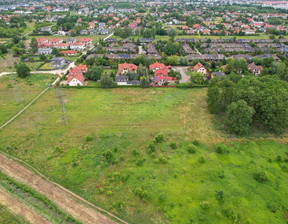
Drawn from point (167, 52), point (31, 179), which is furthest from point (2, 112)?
point (167, 52)

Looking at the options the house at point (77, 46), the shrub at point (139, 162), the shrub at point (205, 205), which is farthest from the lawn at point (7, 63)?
the shrub at point (205, 205)

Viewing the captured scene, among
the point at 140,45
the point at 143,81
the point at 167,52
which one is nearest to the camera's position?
the point at 143,81

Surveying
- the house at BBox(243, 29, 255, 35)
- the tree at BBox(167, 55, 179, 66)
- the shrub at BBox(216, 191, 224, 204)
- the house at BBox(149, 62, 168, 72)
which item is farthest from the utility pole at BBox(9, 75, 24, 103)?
the house at BBox(243, 29, 255, 35)

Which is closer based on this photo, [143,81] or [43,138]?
[43,138]

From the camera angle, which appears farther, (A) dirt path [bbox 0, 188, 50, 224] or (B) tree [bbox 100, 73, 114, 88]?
(B) tree [bbox 100, 73, 114, 88]

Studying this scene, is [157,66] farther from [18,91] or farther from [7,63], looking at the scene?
[7,63]

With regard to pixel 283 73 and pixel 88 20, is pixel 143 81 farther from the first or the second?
pixel 88 20

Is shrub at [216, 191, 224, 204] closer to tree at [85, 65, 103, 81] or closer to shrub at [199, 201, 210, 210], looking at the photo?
shrub at [199, 201, 210, 210]
